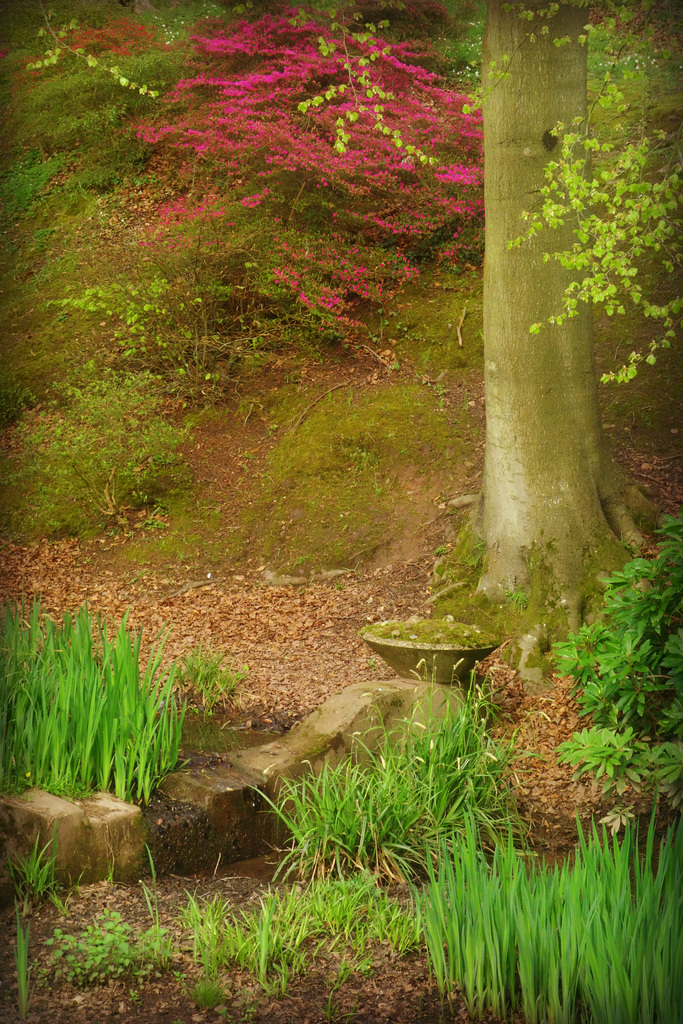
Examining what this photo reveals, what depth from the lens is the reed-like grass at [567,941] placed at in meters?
2.21

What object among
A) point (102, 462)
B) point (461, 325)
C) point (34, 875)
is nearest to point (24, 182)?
point (102, 462)

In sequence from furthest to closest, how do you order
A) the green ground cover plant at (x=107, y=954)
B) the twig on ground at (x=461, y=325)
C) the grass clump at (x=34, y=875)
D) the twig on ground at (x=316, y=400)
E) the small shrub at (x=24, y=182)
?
the small shrub at (x=24, y=182) < the twig on ground at (x=461, y=325) < the twig on ground at (x=316, y=400) < the grass clump at (x=34, y=875) < the green ground cover plant at (x=107, y=954)

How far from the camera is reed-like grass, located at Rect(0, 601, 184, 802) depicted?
3.29 m

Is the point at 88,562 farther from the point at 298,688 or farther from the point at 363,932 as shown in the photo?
the point at 363,932

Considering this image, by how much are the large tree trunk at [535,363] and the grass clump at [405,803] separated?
127 cm

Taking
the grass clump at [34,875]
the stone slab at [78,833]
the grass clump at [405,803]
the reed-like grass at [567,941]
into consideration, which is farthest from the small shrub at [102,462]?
the reed-like grass at [567,941]

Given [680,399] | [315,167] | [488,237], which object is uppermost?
[315,167]

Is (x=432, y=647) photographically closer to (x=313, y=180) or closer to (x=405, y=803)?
(x=405, y=803)

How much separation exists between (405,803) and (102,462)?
17.2 feet

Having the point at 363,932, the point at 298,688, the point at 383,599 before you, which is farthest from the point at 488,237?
the point at 363,932

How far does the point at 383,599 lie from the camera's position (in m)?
6.04

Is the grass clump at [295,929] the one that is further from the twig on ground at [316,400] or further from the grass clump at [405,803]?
the twig on ground at [316,400]

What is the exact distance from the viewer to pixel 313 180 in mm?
9680

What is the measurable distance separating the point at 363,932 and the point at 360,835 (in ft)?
1.89
